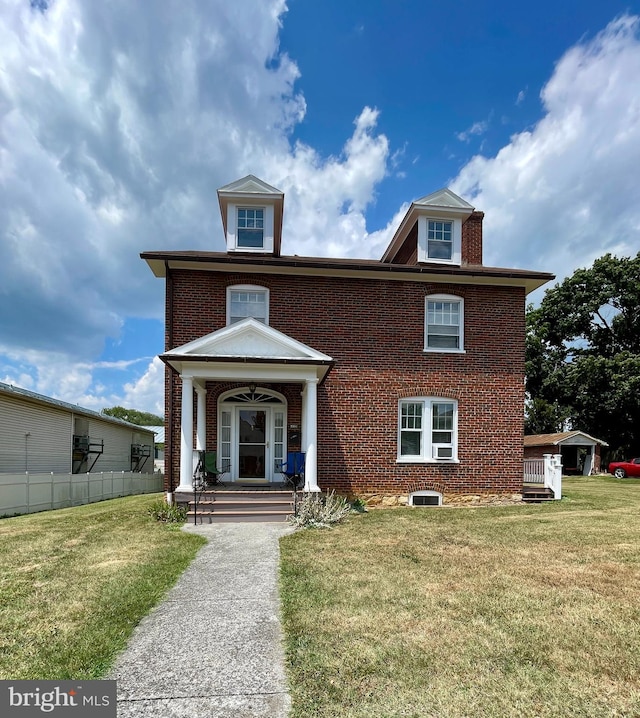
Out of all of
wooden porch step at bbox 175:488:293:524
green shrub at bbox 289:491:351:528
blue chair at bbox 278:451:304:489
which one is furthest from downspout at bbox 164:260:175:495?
green shrub at bbox 289:491:351:528

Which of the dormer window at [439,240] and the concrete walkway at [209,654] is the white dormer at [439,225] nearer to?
the dormer window at [439,240]

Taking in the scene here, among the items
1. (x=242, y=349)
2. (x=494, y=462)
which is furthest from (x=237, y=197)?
(x=494, y=462)

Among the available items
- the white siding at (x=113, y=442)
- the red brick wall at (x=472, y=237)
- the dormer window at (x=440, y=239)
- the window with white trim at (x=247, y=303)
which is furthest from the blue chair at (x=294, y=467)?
the white siding at (x=113, y=442)

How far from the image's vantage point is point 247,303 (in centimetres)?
1290

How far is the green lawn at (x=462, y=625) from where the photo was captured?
3141 millimetres

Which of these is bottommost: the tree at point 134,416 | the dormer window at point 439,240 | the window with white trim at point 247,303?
the tree at point 134,416

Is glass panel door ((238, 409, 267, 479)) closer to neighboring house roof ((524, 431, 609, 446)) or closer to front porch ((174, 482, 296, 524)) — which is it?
front porch ((174, 482, 296, 524))

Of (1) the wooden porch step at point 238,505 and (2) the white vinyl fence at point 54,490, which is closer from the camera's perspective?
(1) the wooden porch step at point 238,505

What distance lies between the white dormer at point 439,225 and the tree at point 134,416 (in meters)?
76.2

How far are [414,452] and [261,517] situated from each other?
16.1 feet

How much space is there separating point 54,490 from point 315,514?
1015 cm

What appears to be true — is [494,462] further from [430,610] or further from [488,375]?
[430,610]

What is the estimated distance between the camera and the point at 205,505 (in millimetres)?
10352

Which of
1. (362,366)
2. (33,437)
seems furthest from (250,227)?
(33,437)
